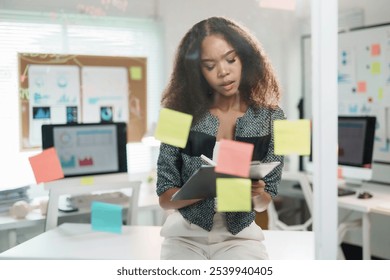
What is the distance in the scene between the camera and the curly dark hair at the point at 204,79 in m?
1.40

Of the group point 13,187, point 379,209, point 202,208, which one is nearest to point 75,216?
point 13,187

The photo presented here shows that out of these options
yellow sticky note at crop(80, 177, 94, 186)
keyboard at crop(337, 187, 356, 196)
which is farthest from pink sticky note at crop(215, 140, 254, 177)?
keyboard at crop(337, 187, 356, 196)

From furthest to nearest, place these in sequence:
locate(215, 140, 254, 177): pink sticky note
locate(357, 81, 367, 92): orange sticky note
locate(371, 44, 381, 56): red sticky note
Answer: locate(357, 81, 367, 92): orange sticky note
locate(371, 44, 381, 56): red sticky note
locate(215, 140, 254, 177): pink sticky note

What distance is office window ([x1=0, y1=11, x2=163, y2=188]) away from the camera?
1.48m

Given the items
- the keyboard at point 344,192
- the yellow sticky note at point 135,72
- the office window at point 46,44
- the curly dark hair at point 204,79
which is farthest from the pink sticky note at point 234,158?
the keyboard at point 344,192

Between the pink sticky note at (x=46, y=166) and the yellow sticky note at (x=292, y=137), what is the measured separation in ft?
2.39

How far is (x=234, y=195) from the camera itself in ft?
4.37

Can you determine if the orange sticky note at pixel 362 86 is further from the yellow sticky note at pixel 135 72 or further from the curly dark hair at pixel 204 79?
the yellow sticky note at pixel 135 72

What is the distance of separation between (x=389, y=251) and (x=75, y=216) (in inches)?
77.4

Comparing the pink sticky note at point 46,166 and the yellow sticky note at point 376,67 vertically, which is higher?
the yellow sticky note at point 376,67

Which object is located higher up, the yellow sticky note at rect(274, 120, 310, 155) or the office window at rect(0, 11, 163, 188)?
the office window at rect(0, 11, 163, 188)

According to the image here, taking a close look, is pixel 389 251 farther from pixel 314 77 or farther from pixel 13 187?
pixel 13 187

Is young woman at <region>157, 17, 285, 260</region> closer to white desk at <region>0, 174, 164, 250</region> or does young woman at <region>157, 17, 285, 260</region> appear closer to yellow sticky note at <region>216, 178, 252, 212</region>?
yellow sticky note at <region>216, 178, 252, 212</region>

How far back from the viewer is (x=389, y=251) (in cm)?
270
